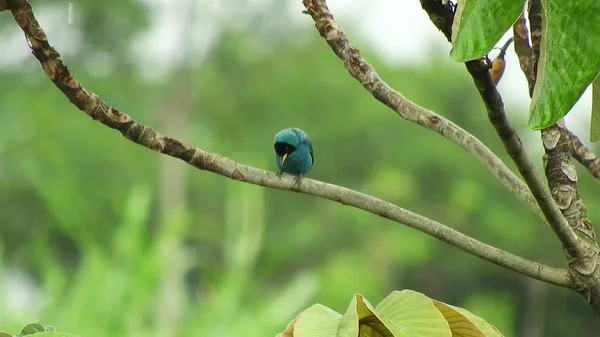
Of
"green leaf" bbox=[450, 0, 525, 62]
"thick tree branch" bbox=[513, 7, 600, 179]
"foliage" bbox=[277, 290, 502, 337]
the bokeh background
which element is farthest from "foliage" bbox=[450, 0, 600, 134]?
the bokeh background

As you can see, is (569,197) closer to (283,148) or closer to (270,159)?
(283,148)

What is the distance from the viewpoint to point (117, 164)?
9758 millimetres

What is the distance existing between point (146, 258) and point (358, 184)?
7.90 metres

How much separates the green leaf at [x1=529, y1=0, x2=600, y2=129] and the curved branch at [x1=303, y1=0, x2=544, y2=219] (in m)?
0.14

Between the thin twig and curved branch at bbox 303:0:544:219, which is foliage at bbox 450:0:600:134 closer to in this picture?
curved branch at bbox 303:0:544:219

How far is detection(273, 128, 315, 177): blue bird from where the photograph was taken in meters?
0.82

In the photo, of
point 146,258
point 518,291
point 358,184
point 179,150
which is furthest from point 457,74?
point 179,150

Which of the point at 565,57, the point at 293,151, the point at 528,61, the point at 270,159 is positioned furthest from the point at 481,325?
the point at 270,159

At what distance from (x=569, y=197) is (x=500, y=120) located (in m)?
0.13

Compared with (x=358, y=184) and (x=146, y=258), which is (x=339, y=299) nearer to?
(x=358, y=184)

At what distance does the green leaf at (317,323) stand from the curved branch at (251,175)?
0.08m

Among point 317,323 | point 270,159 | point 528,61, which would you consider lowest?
point 317,323

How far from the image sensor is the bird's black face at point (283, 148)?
0.84 meters

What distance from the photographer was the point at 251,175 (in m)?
0.52
